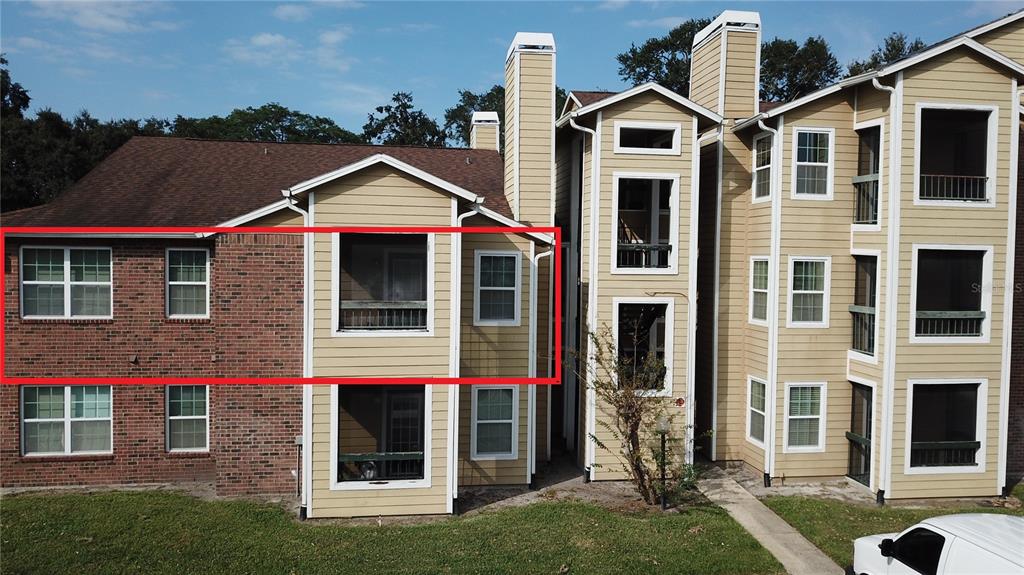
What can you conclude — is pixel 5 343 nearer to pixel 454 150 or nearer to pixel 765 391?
pixel 454 150

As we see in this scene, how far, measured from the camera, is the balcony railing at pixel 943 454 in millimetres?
13508

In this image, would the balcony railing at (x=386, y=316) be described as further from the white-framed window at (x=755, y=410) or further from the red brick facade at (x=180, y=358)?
the white-framed window at (x=755, y=410)

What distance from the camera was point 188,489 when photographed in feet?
44.8

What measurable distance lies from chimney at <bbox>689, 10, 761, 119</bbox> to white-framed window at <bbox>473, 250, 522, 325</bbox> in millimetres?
6089

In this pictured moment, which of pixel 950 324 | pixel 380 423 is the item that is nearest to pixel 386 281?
pixel 380 423

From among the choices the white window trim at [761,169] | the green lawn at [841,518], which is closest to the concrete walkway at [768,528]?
the green lawn at [841,518]

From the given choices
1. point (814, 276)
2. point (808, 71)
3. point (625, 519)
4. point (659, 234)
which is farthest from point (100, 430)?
point (808, 71)

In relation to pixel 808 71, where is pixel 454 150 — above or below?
below

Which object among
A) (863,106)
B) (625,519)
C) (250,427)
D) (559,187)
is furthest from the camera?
(559,187)

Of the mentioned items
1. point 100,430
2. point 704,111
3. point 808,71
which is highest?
point 808,71

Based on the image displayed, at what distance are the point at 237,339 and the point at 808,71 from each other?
44.8 metres

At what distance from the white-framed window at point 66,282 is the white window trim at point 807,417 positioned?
44.6 feet

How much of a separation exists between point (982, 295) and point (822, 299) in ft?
9.30

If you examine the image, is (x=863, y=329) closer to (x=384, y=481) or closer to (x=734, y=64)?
(x=734, y=64)
